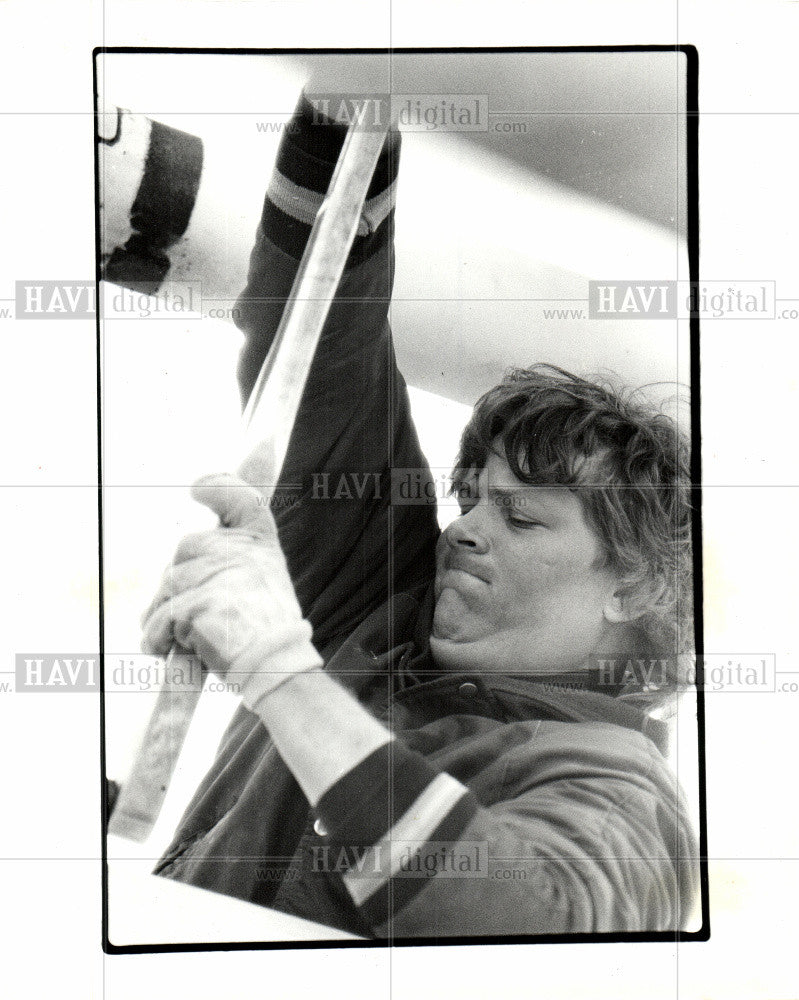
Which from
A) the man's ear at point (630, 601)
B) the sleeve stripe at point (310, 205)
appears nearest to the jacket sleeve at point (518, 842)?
the man's ear at point (630, 601)

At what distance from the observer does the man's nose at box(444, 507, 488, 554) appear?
0.94 m

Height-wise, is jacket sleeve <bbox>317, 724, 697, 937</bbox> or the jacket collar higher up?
the jacket collar

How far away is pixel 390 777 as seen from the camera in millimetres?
916

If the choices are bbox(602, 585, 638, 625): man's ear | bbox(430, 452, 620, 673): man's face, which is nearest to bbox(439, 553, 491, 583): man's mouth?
bbox(430, 452, 620, 673): man's face

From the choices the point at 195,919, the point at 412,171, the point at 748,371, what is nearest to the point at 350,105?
Answer: the point at 412,171

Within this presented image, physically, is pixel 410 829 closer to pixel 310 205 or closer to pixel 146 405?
pixel 146 405

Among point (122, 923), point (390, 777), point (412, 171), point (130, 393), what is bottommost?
point (122, 923)

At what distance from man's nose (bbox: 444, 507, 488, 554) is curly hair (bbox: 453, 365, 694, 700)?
0.10ft

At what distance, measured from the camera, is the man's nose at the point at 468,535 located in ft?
3.09

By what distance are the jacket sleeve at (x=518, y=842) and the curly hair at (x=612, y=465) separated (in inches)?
4.8

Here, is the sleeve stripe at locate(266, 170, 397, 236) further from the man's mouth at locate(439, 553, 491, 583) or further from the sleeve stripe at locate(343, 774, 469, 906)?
the sleeve stripe at locate(343, 774, 469, 906)

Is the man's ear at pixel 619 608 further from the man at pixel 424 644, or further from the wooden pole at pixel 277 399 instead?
the wooden pole at pixel 277 399

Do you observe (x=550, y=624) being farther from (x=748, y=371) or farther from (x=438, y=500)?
(x=748, y=371)

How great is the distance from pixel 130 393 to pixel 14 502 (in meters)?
0.15
